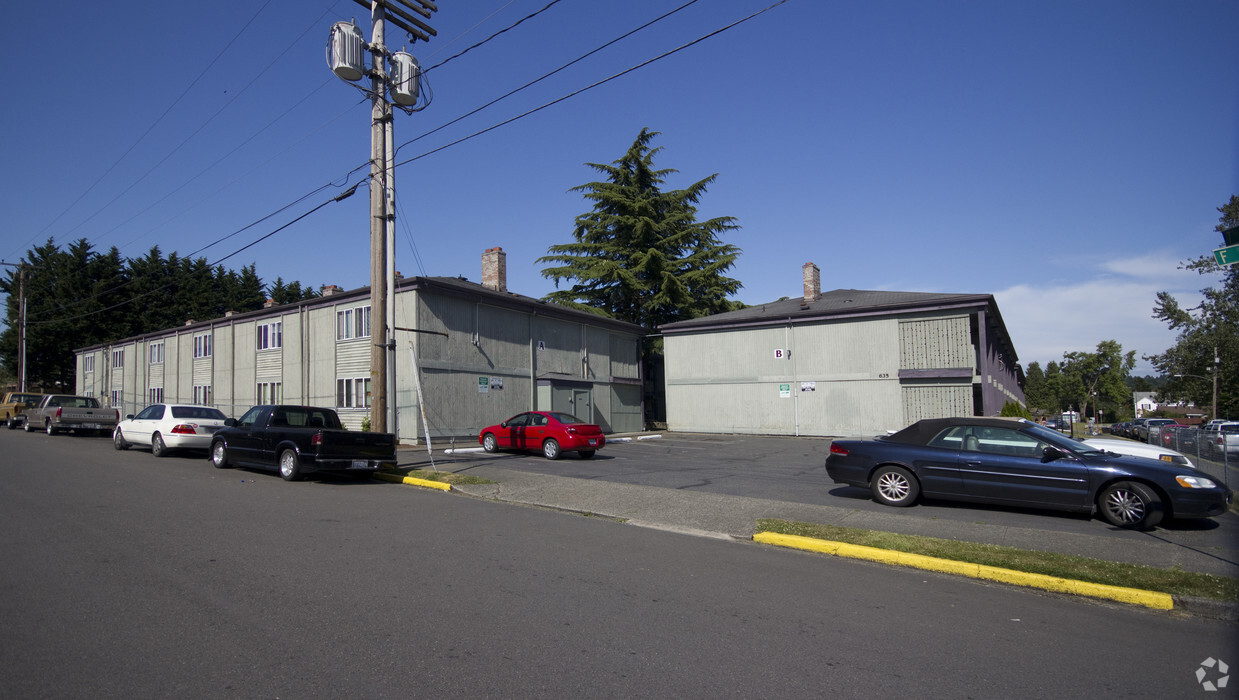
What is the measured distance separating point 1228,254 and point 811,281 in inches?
1069

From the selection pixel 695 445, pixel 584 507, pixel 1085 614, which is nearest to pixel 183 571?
pixel 584 507

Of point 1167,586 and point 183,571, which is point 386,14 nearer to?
point 183,571

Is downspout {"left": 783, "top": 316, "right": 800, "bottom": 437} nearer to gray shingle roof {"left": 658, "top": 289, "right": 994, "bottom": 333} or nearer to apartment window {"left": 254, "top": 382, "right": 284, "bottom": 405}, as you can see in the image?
gray shingle roof {"left": 658, "top": 289, "right": 994, "bottom": 333}

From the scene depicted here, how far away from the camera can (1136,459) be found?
30.8 ft

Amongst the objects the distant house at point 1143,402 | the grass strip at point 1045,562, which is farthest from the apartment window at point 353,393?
the distant house at point 1143,402

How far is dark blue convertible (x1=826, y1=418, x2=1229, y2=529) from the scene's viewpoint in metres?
9.00

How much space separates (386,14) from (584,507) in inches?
459

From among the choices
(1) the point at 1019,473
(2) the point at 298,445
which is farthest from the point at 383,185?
(1) the point at 1019,473

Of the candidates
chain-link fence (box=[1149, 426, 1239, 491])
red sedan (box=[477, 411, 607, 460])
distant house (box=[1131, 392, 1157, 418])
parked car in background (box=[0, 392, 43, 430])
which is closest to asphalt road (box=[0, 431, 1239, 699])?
chain-link fence (box=[1149, 426, 1239, 491])

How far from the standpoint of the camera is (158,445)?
17625 millimetres

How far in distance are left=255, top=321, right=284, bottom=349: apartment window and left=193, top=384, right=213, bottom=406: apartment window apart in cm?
615

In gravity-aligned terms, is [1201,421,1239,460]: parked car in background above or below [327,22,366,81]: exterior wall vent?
below

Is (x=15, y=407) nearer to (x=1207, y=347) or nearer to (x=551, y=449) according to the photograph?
(x=551, y=449)

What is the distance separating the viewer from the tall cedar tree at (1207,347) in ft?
171
